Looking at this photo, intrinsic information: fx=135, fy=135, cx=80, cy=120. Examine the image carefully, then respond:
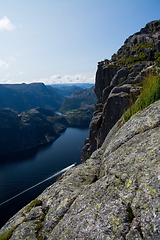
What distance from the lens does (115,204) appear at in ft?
17.3

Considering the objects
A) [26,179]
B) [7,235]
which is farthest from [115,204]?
[26,179]

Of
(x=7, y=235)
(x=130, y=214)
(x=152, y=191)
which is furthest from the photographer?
(x=7, y=235)

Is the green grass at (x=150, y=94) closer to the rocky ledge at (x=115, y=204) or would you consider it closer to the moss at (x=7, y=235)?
the rocky ledge at (x=115, y=204)

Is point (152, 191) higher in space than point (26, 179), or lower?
higher

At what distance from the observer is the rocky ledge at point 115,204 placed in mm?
4352

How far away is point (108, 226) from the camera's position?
15.7 ft

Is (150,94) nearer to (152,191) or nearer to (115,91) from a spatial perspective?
(152,191)

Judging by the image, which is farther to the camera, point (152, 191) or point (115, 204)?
point (115, 204)

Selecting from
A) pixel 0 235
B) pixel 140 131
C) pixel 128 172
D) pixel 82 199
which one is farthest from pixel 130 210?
pixel 0 235

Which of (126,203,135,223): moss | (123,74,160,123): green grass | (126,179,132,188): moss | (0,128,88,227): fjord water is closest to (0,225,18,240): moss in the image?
(126,203,135,223): moss

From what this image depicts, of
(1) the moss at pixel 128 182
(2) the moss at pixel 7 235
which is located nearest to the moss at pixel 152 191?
(1) the moss at pixel 128 182

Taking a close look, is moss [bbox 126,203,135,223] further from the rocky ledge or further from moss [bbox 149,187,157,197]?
moss [bbox 149,187,157,197]

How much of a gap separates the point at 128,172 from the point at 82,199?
2.74 meters

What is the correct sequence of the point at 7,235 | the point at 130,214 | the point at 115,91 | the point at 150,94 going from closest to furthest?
the point at 130,214, the point at 7,235, the point at 150,94, the point at 115,91
